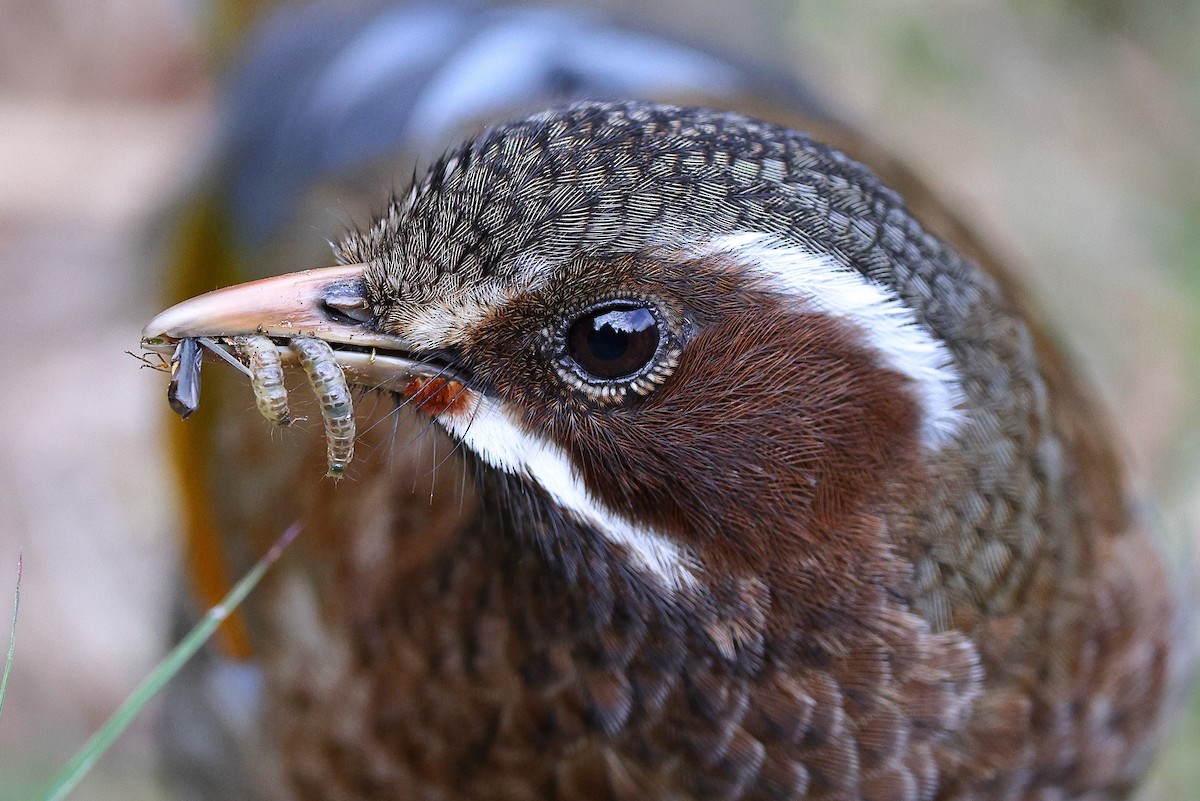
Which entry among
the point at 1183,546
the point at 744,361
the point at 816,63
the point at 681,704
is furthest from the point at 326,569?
the point at 816,63

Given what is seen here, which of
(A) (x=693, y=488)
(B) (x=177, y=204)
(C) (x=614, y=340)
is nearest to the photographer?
(C) (x=614, y=340)

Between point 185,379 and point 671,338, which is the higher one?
point 671,338

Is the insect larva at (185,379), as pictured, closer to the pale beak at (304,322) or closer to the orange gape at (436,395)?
the pale beak at (304,322)

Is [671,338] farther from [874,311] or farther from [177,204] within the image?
[177,204]

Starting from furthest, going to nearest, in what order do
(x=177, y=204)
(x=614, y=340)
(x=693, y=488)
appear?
1. (x=177, y=204)
2. (x=693, y=488)
3. (x=614, y=340)

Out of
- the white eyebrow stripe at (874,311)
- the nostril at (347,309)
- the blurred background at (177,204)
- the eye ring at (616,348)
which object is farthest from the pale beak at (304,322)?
the blurred background at (177,204)

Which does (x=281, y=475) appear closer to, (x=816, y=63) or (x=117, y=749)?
(x=117, y=749)

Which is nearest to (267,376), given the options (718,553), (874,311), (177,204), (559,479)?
(559,479)
